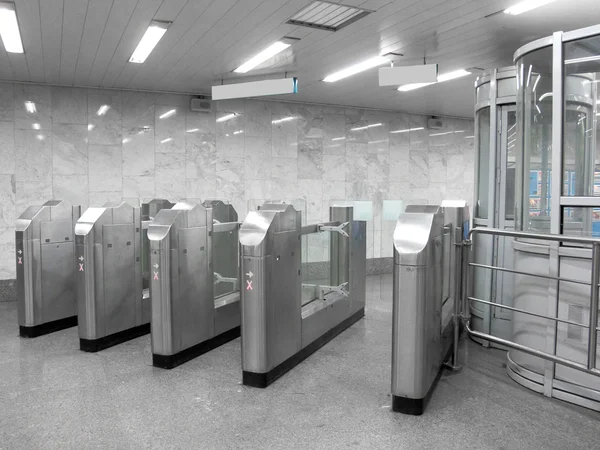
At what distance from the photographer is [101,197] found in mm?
6965

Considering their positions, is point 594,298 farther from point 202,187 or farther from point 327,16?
point 202,187

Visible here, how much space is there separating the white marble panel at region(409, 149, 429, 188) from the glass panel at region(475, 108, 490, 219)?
4.14m

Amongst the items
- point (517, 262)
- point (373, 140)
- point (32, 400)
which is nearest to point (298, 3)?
point (517, 262)

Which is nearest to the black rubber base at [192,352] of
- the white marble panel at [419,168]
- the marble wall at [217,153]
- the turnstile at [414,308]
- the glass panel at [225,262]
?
the glass panel at [225,262]

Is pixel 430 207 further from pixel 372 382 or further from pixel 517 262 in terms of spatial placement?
pixel 372 382

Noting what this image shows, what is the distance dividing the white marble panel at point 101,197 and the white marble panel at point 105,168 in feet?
0.13

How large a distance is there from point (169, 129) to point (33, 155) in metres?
1.78

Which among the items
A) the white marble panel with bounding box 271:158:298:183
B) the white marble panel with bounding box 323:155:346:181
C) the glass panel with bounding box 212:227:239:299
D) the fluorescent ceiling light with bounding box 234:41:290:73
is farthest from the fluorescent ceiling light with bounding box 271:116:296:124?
the glass panel with bounding box 212:227:239:299

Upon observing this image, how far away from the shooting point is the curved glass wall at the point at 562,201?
3.21 metres

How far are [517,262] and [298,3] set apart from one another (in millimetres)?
2526

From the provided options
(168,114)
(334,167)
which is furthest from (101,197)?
(334,167)

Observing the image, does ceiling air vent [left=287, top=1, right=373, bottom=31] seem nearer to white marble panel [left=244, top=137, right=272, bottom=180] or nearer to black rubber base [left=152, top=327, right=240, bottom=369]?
black rubber base [left=152, top=327, right=240, bottom=369]

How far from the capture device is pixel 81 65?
5656 mm

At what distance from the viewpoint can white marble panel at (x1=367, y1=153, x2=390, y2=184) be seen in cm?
878
